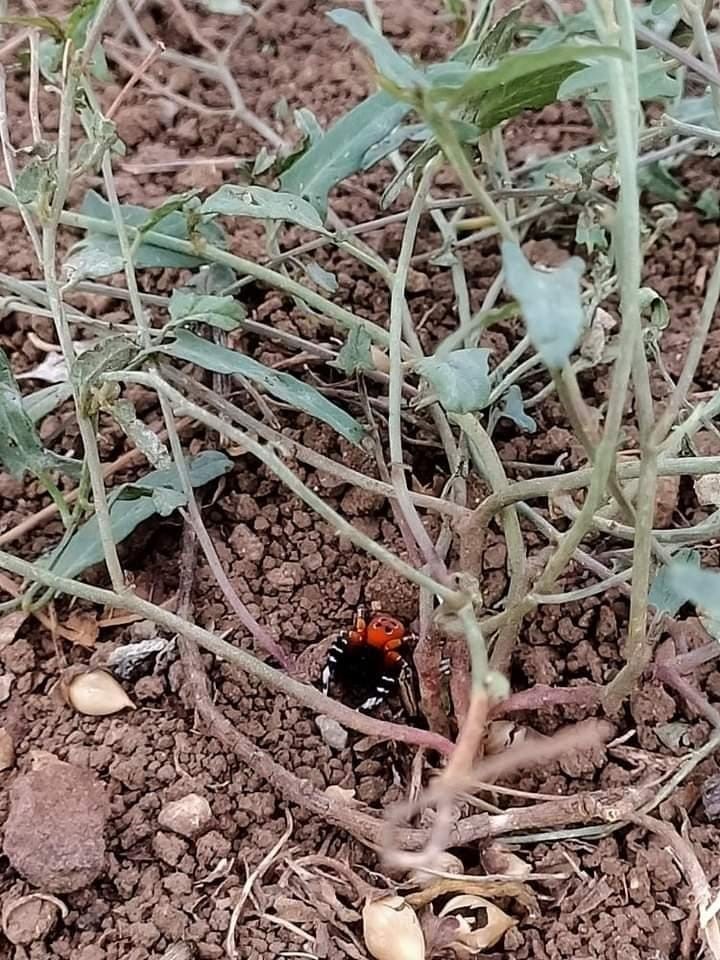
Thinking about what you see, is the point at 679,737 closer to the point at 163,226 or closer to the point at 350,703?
the point at 350,703

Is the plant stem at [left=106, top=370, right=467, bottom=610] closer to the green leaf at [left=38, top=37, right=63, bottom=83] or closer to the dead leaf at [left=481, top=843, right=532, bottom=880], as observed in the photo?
the dead leaf at [left=481, top=843, right=532, bottom=880]

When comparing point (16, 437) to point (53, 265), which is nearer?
point (53, 265)

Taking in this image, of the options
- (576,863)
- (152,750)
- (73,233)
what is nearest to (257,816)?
(152,750)

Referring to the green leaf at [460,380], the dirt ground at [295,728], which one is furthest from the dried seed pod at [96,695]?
the green leaf at [460,380]

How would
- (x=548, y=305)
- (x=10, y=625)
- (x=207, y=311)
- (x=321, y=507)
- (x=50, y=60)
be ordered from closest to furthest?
(x=548, y=305) < (x=321, y=507) < (x=207, y=311) < (x=10, y=625) < (x=50, y=60)

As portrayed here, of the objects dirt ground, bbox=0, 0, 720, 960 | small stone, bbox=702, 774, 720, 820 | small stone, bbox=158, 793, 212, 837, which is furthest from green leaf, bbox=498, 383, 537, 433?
small stone, bbox=158, 793, 212, 837

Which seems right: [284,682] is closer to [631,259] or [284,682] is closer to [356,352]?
[356,352]

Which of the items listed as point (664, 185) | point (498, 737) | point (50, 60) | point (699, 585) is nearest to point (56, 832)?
point (498, 737)

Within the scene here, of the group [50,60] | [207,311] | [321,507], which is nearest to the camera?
[321,507]
